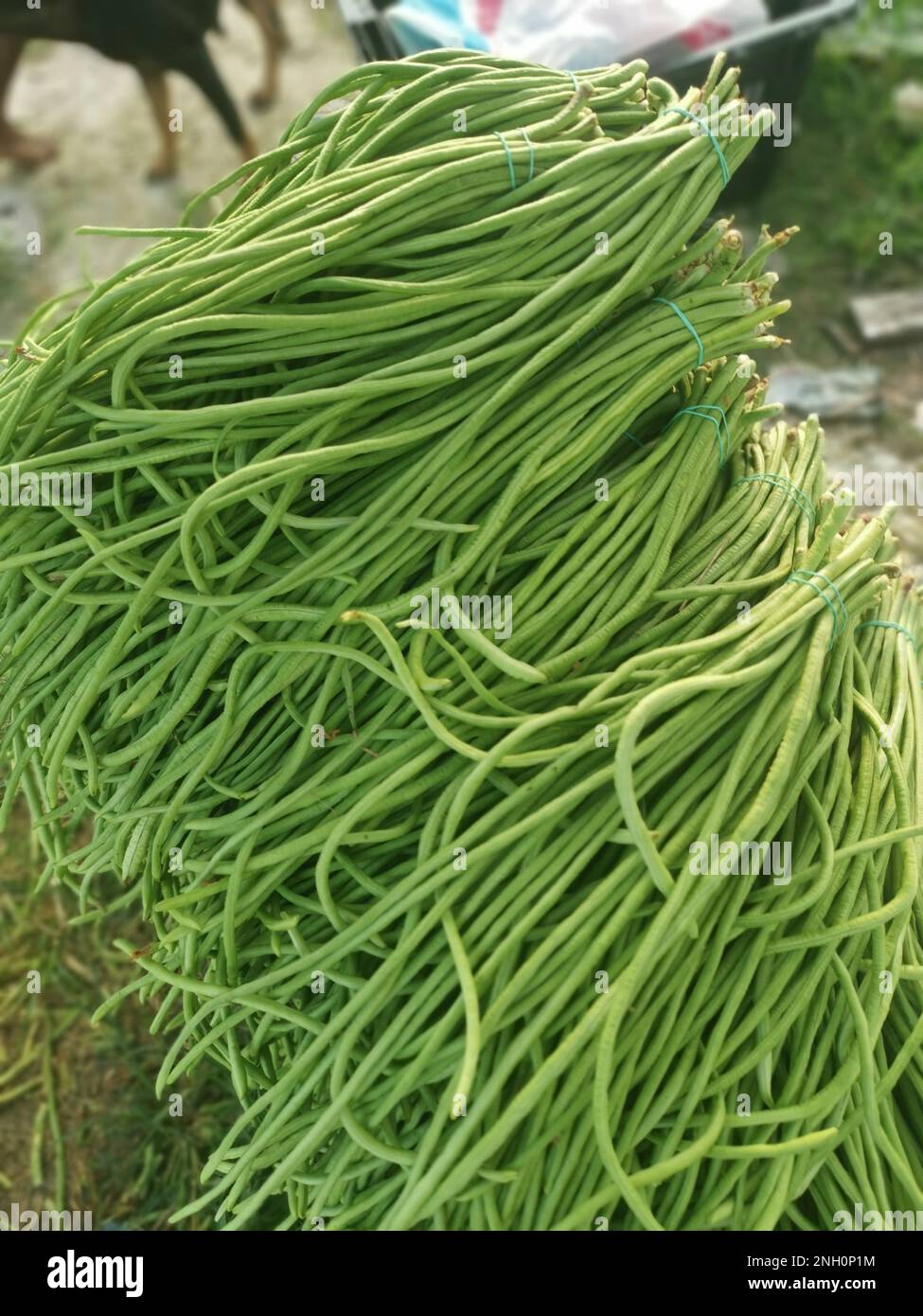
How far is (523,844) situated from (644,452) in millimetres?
463

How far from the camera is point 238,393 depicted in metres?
1.10

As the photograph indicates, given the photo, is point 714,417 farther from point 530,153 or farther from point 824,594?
point 530,153

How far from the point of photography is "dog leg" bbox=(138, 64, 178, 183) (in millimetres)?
2635

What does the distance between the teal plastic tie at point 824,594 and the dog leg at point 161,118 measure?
2252 millimetres

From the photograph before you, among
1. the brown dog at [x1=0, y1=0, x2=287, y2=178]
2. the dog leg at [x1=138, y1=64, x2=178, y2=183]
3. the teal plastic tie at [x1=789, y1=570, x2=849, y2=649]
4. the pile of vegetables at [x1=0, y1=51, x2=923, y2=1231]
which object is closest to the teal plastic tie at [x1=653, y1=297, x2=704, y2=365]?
the pile of vegetables at [x1=0, y1=51, x2=923, y2=1231]

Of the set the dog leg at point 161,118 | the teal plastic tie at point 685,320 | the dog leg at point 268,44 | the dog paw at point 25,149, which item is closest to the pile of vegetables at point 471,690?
the teal plastic tie at point 685,320

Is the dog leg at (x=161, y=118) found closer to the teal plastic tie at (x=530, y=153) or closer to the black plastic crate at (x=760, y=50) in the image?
the black plastic crate at (x=760, y=50)

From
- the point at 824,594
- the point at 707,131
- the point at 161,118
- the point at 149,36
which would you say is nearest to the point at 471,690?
the point at 824,594

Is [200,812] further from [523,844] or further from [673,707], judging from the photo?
[673,707]

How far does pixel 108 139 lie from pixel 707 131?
2.49 meters

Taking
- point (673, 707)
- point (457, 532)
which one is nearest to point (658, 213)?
point (457, 532)

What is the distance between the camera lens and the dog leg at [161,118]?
2.63m

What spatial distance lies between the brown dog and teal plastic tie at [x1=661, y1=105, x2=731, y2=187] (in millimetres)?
1745

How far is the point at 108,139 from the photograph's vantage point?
10.0ft
